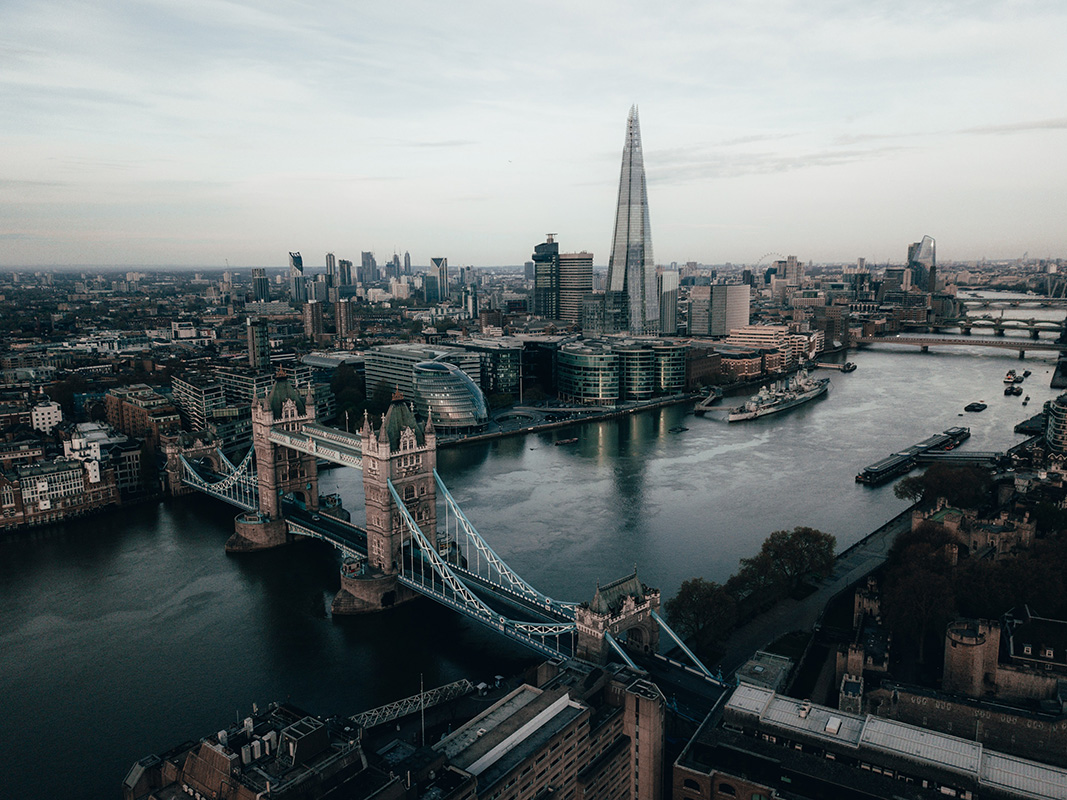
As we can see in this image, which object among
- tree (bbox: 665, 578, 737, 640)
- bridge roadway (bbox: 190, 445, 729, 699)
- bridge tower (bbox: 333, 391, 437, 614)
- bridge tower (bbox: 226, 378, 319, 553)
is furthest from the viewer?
bridge tower (bbox: 226, 378, 319, 553)

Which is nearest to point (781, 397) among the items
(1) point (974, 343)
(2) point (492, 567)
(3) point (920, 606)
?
(2) point (492, 567)

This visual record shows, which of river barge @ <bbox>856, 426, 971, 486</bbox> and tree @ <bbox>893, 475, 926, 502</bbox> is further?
river barge @ <bbox>856, 426, 971, 486</bbox>

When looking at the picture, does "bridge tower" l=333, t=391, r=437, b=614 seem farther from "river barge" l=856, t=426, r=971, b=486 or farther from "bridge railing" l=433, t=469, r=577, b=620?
"river barge" l=856, t=426, r=971, b=486

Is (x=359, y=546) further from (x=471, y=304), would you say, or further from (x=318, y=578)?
(x=471, y=304)

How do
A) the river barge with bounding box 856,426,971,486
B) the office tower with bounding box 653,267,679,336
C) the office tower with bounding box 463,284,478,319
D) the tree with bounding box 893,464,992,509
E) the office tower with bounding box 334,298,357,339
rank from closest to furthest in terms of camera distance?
the tree with bounding box 893,464,992,509 < the river barge with bounding box 856,426,971,486 < the office tower with bounding box 334,298,357,339 < the office tower with bounding box 653,267,679,336 < the office tower with bounding box 463,284,478,319

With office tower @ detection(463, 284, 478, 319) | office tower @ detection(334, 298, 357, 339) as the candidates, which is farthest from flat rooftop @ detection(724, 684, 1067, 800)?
office tower @ detection(463, 284, 478, 319)

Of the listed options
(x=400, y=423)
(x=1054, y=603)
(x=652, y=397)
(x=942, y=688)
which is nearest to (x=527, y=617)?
(x=400, y=423)

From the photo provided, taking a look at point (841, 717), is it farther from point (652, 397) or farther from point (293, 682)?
point (652, 397)

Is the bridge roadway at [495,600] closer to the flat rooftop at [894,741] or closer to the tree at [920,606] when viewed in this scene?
the flat rooftop at [894,741]
